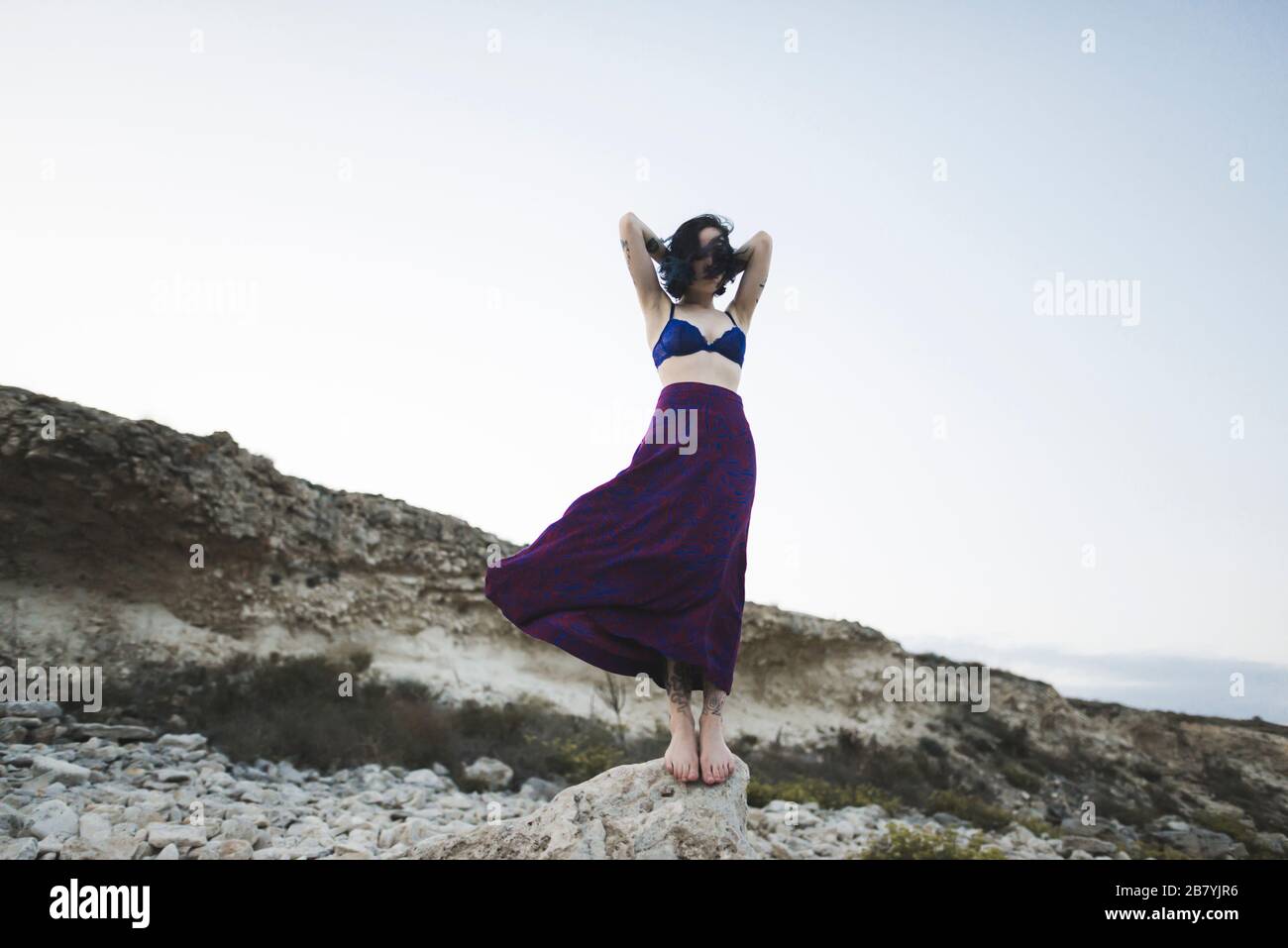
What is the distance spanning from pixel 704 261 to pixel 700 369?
1.86ft

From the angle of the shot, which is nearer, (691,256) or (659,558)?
(659,558)

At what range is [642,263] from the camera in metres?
3.79

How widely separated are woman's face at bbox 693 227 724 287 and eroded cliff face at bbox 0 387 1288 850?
8.47 m

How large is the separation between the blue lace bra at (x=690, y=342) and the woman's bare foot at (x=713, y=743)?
1482mm

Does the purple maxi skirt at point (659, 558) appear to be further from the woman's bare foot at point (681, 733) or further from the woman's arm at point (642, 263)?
the woman's arm at point (642, 263)

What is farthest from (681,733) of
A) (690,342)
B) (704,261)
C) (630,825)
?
(704,261)

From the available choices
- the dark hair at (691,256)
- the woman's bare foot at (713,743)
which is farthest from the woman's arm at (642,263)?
the woman's bare foot at (713,743)

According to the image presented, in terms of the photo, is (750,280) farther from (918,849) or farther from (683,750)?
(918,849)

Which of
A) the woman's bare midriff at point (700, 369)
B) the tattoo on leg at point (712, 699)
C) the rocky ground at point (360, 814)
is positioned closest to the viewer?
the rocky ground at point (360, 814)

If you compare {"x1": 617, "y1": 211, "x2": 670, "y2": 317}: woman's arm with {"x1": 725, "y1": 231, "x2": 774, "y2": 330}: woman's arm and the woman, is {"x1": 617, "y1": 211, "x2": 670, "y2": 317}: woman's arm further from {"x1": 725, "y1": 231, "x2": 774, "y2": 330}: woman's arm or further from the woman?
{"x1": 725, "y1": 231, "x2": 774, "y2": 330}: woman's arm

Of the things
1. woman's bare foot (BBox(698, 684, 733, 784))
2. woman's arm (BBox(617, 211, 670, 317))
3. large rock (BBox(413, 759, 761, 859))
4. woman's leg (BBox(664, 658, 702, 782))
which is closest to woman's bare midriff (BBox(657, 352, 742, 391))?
woman's arm (BBox(617, 211, 670, 317))

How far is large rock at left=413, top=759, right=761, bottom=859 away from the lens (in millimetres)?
3049

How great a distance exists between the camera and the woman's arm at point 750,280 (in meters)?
3.87
